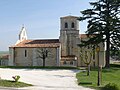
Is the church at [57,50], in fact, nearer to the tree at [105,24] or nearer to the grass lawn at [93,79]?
the tree at [105,24]

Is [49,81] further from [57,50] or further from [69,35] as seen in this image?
[69,35]

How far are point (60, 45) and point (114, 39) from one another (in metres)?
14.5

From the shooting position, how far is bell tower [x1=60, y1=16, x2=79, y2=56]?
212 feet

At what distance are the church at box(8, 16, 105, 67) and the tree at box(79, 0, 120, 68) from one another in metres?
9.26

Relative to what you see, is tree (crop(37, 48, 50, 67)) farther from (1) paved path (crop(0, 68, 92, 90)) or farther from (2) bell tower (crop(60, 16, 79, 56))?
(1) paved path (crop(0, 68, 92, 90))

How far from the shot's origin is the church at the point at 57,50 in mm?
61594

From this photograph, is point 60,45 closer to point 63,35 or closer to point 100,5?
point 63,35

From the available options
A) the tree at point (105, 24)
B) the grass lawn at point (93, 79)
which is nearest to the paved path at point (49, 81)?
the grass lawn at point (93, 79)

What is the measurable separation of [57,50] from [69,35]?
6177mm

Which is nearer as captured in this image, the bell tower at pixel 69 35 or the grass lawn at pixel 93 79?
the grass lawn at pixel 93 79

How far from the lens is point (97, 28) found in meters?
51.4

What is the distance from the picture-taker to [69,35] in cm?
6556

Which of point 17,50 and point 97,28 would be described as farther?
point 17,50

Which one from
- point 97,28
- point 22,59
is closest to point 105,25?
point 97,28
